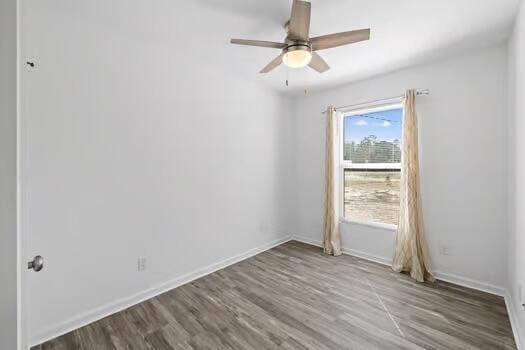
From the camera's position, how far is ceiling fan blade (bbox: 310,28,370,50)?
1677 mm

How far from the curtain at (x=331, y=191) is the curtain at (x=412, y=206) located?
916 mm

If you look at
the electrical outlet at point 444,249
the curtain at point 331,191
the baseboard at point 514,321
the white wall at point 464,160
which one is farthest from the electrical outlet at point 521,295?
the curtain at point 331,191

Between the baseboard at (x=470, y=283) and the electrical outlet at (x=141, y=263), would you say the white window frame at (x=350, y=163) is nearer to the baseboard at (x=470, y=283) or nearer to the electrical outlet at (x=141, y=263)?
the baseboard at (x=470, y=283)

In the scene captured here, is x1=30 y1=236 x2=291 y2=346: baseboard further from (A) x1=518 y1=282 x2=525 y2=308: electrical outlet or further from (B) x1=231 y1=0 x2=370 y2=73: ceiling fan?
(A) x1=518 y1=282 x2=525 y2=308: electrical outlet

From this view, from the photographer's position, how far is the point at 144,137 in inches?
91.7

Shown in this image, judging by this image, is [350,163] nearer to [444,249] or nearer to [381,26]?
[444,249]

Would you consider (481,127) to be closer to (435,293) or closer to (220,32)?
(435,293)

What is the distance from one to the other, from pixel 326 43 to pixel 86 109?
206 cm

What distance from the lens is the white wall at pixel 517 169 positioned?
1.72 m

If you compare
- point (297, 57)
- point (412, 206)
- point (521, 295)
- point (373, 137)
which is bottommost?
point (521, 295)

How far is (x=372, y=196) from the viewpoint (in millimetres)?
3387

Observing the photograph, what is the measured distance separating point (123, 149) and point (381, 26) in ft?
8.49

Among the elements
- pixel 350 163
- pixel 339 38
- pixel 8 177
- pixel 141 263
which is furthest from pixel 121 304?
pixel 350 163

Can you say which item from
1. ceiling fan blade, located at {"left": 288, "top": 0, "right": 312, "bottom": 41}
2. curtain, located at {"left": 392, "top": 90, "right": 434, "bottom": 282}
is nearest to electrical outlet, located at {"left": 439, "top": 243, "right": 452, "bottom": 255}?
curtain, located at {"left": 392, "top": 90, "right": 434, "bottom": 282}
